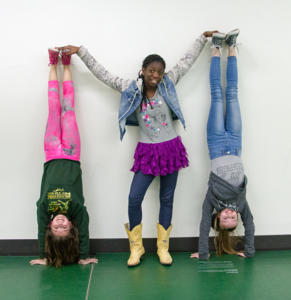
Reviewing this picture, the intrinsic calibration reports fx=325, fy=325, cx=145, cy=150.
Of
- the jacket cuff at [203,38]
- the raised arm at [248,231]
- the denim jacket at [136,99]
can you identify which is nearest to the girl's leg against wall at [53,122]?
the denim jacket at [136,99]

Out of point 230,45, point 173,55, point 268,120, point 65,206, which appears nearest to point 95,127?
point 65,206

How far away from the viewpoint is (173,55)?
2588 mm

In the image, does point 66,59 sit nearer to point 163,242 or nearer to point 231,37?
point 231,37

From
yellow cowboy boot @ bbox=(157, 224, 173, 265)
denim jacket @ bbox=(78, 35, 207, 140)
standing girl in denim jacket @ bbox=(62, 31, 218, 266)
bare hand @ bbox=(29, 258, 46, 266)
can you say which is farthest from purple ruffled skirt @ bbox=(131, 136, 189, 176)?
bare hand @ bbox=(29, 258, 46, 266)

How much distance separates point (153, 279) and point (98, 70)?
1566 millimetres

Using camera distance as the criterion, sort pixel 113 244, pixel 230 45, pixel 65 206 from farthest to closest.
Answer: pixel 113 244, pixel 230 45, pixel 65 206

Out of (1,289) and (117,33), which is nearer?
(1,289)

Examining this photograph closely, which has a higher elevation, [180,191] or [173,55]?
[173,55]

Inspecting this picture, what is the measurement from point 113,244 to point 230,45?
187cm

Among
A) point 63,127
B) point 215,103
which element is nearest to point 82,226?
point 63,127

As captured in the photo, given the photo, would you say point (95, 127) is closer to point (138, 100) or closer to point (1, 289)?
point (138, 100)

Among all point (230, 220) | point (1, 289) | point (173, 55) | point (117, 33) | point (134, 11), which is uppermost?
point (134, 11)

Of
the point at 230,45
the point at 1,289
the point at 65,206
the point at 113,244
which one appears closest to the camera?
the point at 1,289

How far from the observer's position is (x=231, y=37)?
2.50m
